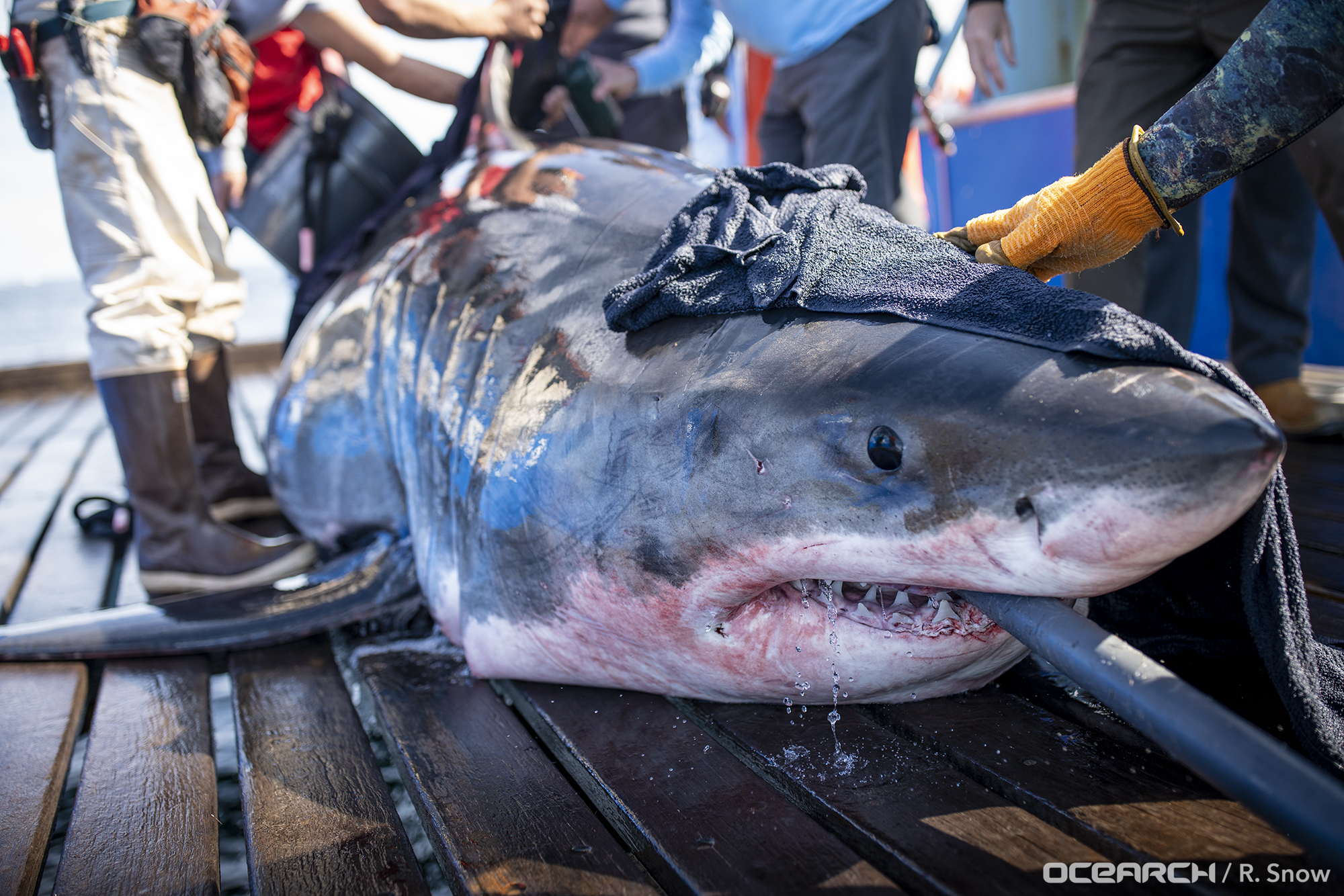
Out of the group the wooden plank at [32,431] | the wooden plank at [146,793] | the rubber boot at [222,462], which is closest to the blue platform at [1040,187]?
the rubber boot at [222,462]

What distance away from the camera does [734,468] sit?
117 centimetres

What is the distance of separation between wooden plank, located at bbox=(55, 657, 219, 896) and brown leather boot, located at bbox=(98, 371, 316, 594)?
46 cm

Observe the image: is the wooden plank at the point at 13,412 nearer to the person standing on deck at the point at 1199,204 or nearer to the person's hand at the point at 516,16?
the person's hand at the point at 516,16

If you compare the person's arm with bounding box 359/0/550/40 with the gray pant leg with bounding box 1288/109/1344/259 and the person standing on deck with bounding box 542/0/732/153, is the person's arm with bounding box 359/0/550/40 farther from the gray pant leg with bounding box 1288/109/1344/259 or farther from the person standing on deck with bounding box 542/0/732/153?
the gray pant leg with bounding box 1288/109/1344/259

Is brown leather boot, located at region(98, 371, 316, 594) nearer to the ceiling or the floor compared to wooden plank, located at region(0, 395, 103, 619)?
nearer to the ceiling

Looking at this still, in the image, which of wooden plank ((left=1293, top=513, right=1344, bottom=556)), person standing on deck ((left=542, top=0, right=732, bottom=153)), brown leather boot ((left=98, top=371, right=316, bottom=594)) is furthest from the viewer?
person standing on deck ((left=542, top=0, right=732, bottom=153))

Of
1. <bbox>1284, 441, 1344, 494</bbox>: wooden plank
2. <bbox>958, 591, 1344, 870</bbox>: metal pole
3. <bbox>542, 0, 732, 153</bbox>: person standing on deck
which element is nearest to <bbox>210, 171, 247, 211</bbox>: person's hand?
<bbox>542, 0, 732, 153</bbox>: person standing on deck

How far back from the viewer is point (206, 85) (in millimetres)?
2332

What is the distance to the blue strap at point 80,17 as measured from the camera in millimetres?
2100

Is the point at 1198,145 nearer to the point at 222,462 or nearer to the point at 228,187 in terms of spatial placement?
the point at 228,187

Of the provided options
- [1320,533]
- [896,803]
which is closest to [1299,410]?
[1320,533]

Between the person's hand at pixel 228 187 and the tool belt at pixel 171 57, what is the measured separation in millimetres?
473

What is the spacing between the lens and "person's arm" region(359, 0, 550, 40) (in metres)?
2.62

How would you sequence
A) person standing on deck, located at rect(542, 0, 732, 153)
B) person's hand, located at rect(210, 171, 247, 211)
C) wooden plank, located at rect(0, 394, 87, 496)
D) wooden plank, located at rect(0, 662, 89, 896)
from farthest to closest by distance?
wooden plank, located at rect(0, 394, 87, 496)
person standing on deck, located at rect(542, 0, 732, 153)
person's hand, located at rect(210, 171, 247, 211)
wooden plank, located at rect(0, 662, 89, 896)
